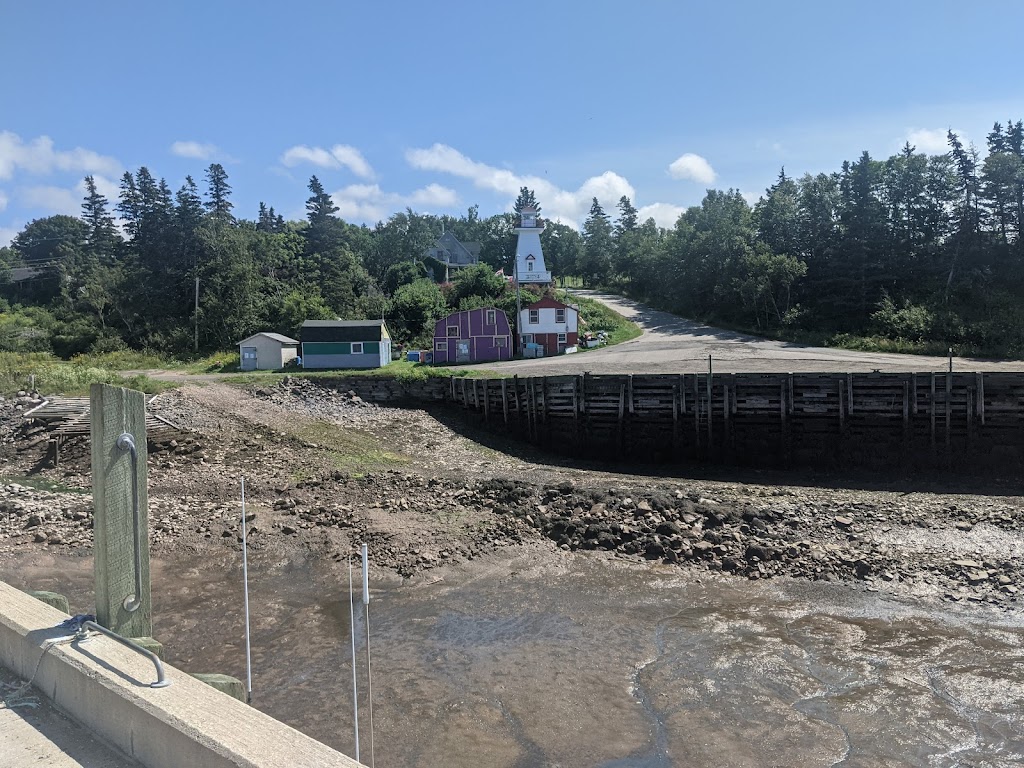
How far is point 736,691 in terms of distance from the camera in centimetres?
938

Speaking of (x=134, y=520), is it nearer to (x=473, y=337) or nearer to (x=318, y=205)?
(x=473, y=337)

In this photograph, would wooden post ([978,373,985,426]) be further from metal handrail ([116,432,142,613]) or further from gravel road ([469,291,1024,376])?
metal handrail ([116,432,142,613])

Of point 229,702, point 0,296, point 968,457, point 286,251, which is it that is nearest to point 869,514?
point 968,457

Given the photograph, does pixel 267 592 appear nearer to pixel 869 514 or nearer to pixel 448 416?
pixel 869 514

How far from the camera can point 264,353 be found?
39656 millimetres

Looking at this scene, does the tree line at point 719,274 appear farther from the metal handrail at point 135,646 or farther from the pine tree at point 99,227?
the metal handrail at point 135,646

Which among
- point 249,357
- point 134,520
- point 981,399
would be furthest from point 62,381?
point 981,399

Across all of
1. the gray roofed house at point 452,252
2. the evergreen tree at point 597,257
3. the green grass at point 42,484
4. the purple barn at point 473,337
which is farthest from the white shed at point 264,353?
the evergreen tree at point 597,257

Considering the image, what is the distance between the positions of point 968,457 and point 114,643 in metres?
24.8

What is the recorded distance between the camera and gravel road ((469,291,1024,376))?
105 ft

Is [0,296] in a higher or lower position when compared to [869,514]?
higher

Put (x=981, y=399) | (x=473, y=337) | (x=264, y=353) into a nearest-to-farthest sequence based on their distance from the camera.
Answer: (x=981, y=399) → (x=264, y=353) → (x=473, y=337)

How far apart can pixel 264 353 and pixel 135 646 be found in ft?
126

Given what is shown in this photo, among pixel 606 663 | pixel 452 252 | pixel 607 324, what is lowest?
pixel 606 663
